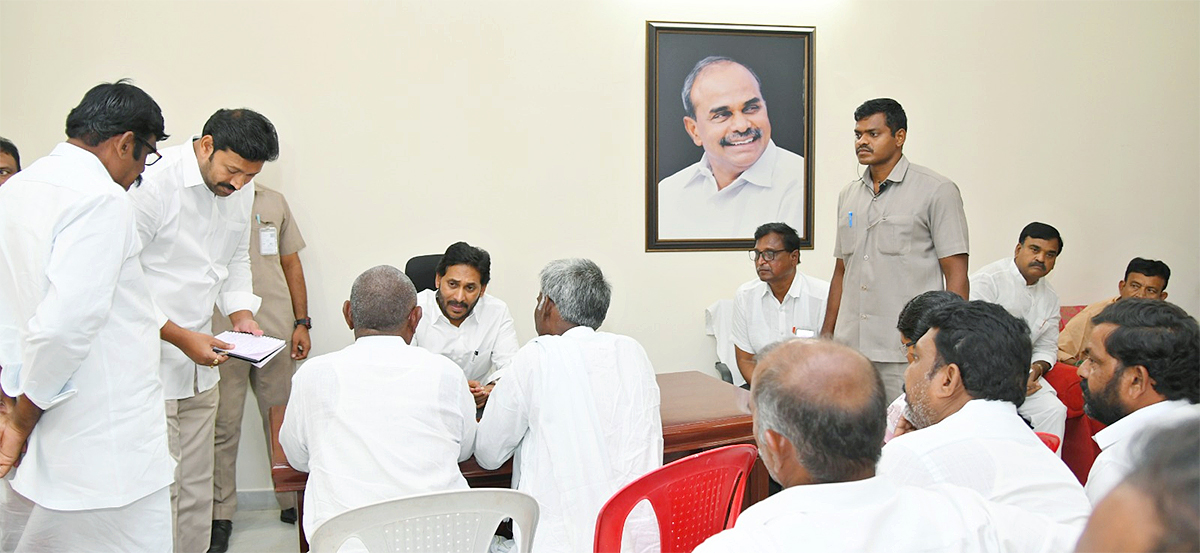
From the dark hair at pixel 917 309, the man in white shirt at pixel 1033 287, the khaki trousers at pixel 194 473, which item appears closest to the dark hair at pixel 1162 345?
the dark hair at pixel 917 309

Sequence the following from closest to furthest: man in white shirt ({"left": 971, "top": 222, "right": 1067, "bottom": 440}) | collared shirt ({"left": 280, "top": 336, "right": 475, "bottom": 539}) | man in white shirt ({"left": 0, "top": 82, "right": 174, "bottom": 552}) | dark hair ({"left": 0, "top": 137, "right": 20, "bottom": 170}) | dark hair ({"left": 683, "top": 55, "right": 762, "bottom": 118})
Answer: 1. man in white shirt ({"left": 0, "top": 82, "right": 174, "bottom": 552})
2. collared shirt ({"left": 280, "top": 336, "right": 475, "bottom": 539})
3. dark hair ({"left": 0, "top": 137, "right": 20, "bottom": 170})
4. man in white shirt ({"left": 971, "top": 222, "right": 1067, "bottom": 440})
5. dark hair ({"left": 683, "top": 55, "right": 762, "bottom": 118})

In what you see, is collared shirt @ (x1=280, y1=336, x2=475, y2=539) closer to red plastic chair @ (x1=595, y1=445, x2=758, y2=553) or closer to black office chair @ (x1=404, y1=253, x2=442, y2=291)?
red plastic chair @ (x1=595, y1=445, x2=758, y2=553)

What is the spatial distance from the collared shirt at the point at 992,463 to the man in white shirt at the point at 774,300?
1994mm

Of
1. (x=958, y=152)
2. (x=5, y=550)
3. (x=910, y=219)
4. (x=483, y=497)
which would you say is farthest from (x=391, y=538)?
(x=958, y=152)

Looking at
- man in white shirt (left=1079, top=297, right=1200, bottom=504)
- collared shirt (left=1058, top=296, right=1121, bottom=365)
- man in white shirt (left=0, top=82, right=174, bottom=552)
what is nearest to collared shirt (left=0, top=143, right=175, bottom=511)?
man in white shirt (left=0, top=82, right=174, bottom=552)

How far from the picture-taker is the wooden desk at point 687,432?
6.88ft

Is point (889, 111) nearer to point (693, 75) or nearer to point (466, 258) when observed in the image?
point (693, 75)

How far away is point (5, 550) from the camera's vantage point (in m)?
2.02

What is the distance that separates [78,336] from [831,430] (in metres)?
1.59

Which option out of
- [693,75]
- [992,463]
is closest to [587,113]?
[693,75]

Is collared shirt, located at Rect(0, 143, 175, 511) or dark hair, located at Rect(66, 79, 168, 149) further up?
dark hair, located at Rect(66, 79, 168, 149)

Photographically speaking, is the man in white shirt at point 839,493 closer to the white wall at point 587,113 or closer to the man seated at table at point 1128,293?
the white wall at point 587,113

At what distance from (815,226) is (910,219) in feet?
4.77

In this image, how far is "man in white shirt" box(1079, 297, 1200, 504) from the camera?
173 cm
